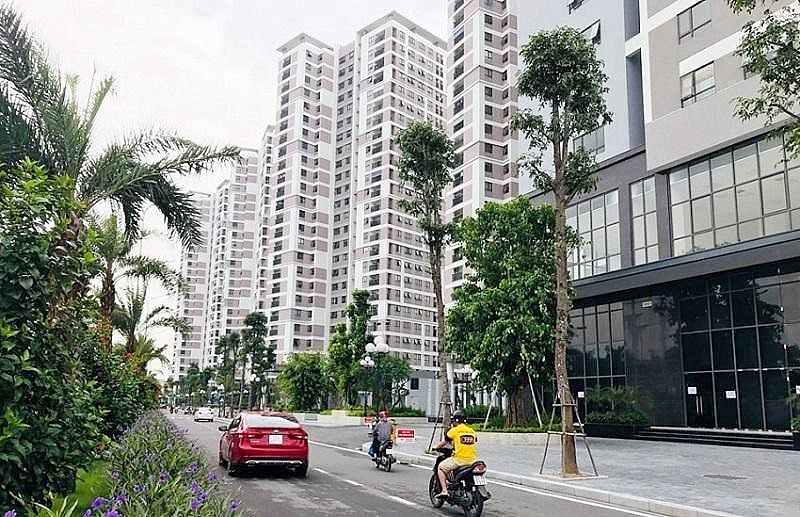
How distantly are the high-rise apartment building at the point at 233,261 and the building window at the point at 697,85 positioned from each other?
357 ft

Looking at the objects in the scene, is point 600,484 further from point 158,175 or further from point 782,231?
point 782,231

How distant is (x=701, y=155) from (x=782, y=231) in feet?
16.4

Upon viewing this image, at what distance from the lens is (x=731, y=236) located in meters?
26.4

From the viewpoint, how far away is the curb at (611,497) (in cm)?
1077

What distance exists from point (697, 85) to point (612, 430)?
15.3 meters

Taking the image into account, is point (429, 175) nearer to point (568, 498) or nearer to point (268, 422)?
point (268, 422)

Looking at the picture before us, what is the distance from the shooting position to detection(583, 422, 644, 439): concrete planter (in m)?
28.6

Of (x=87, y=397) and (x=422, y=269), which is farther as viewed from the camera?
(x=422, y=269)

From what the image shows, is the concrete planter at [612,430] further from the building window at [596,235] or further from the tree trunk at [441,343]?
the tree trunk at [441,343]

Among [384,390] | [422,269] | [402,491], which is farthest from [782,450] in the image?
[422,269]

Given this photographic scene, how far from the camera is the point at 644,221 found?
100 feet

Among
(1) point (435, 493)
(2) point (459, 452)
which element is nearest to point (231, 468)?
(1) point (435, 493)

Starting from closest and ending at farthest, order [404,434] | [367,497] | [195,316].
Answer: [367,497] < [404,434] < [195,316]

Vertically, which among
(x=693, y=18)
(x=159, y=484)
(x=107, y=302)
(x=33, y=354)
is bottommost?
(x=159, y=484)
